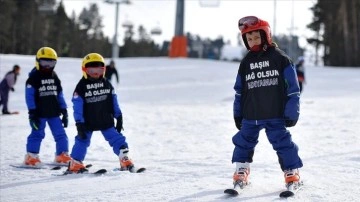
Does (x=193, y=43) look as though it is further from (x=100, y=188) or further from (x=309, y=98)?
(x=100, y=188)

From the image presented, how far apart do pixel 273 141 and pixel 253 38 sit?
1.01 m

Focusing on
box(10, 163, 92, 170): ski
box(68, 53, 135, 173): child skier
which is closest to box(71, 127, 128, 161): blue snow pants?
box(68, 53, 135, 173): child skier

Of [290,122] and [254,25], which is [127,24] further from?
[290,122]

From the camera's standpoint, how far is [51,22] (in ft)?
214

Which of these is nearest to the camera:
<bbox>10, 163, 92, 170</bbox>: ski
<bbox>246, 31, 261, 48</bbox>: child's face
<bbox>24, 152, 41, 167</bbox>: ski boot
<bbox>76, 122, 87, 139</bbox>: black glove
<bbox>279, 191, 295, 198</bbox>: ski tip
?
<bbox>279, 191, 295, 198</bbox>: ski tip

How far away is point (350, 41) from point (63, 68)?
30.4 m

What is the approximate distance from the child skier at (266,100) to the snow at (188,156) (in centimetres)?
34

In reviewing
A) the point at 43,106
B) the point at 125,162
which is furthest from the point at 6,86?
the point at 125,162

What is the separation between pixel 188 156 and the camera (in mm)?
7348

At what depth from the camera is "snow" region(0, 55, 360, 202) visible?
4.56 meters

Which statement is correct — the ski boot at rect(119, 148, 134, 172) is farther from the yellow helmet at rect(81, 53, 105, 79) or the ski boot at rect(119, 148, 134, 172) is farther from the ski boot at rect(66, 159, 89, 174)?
the yellow helmet at rect(81, 53, 105, 79)

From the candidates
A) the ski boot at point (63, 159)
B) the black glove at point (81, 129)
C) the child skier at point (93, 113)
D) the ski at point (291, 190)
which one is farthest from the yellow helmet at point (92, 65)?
the ski at point (291, 190)

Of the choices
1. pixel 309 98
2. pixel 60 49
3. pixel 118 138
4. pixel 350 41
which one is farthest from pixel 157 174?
pixel 60 49

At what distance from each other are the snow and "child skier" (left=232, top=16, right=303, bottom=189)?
0.34m
